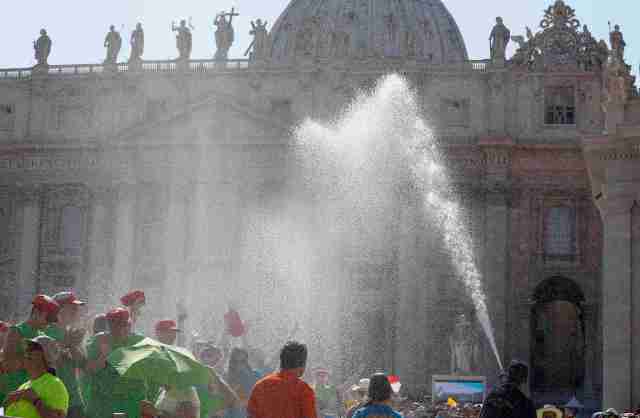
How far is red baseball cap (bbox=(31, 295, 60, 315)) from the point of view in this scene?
13.1m

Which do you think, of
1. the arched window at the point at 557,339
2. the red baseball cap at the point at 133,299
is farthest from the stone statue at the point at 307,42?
the red baseball cap at the point at 133,299

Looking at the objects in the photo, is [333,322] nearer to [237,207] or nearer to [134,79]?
[237,207]

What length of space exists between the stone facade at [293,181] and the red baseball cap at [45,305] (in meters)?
→ 42.0

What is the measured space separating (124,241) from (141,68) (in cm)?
843

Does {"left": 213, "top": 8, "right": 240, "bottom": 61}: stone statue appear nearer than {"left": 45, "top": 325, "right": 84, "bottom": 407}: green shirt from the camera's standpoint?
No

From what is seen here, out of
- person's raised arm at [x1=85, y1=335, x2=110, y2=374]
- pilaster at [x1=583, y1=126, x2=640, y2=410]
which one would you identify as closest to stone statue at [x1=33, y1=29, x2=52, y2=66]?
pilaster at [x1=583, y1=126, x2=640, y2=410]

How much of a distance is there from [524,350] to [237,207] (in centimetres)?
1452

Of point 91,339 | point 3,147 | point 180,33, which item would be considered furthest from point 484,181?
point 91,339

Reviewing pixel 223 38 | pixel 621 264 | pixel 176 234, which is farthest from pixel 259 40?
pixel 621 264

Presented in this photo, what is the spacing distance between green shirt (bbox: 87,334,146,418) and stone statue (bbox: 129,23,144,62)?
4955 cm

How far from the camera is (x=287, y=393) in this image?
11.7m

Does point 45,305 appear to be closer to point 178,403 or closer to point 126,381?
point 126,381

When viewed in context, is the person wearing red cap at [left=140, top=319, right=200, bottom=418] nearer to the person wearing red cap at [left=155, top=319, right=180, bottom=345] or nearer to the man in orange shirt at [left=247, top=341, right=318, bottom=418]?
the man in orange shirt at [left=247, top=341, right=318, bottom=418]

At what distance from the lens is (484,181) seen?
56.6 metres
